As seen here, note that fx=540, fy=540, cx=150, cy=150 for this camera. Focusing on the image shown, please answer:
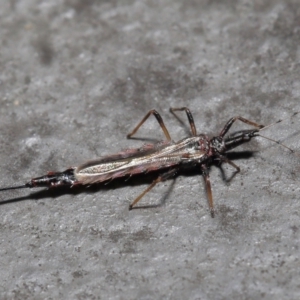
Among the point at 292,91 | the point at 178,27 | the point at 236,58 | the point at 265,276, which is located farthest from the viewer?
the point at 178,27

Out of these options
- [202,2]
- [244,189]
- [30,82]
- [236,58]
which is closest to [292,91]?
[236,58]

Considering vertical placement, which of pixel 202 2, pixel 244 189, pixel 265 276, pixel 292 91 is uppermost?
pixel 202 2

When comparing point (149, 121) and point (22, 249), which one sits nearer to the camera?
point (22, 249)

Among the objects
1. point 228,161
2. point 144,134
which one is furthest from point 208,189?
point 144,134

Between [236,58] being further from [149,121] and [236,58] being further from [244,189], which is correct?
[244,189]

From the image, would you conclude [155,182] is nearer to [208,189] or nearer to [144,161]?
[144,161]

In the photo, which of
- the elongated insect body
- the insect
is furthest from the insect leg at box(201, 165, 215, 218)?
the elongated insect body

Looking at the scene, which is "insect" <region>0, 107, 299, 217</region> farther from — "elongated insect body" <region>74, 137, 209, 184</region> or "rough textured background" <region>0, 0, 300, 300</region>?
"rough textured background" <region>0, 0, 300, 300</region>
